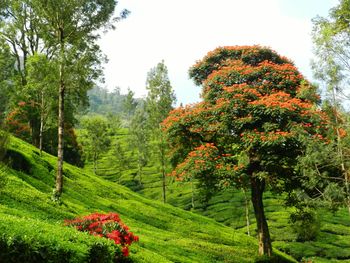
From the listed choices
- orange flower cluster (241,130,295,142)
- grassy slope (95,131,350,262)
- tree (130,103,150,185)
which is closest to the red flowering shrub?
orange flower cluster (241,130,295,142)

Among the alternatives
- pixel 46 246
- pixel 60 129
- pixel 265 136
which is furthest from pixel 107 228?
pixel 265 136

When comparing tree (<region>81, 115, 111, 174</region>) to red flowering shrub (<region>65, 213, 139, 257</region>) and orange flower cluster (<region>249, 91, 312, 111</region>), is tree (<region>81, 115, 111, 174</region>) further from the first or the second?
red flowering shrub (<region>65, 213, 139, 257</region>)

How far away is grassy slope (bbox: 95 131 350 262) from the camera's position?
170ft

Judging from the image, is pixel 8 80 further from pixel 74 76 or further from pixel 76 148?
pixel 74 76

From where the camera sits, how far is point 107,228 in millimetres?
19656

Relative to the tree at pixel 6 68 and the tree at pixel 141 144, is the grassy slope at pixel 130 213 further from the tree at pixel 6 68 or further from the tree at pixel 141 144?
the tree at pixel 141 144

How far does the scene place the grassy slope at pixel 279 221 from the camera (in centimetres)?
5172

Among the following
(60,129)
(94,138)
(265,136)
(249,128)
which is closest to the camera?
(265,136)

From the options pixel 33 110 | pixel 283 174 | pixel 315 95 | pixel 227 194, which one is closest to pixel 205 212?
pixel 227 194

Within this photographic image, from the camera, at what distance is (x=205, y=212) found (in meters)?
69.6

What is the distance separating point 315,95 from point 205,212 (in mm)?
46156

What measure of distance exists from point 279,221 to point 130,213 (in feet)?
105

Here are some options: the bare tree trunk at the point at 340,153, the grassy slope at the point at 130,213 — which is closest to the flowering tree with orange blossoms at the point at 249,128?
the bare tree trunk at the point at 340,153

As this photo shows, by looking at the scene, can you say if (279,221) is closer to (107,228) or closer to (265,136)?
(265,136)
